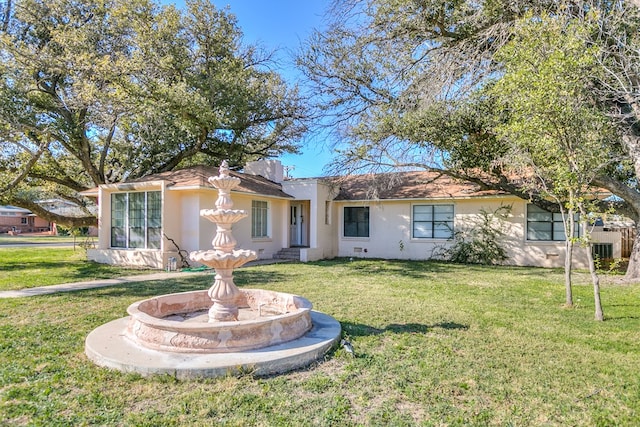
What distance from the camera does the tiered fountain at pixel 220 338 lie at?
14.0 feet

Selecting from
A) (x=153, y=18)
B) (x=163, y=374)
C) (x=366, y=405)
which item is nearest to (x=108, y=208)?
(x=153, y=18)

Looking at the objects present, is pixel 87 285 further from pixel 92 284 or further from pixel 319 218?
pixel 319 218

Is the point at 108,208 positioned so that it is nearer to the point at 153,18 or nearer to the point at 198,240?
the point at 198,240

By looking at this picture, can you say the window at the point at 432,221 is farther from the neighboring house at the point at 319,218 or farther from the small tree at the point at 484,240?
the small tree at the point at 484,240

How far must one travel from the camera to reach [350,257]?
61.2ft

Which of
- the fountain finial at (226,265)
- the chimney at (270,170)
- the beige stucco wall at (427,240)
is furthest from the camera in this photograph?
the chimney at (270,170)

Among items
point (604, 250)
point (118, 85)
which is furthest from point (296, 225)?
point (604, 250)

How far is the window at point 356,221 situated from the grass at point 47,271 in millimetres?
9696

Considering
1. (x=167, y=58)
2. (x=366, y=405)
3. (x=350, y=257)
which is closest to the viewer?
(x=366, y=405)

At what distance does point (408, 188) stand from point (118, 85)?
12.8m

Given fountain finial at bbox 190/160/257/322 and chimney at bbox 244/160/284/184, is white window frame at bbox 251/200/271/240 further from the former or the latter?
fountain finial at bbox 190/160/257/322

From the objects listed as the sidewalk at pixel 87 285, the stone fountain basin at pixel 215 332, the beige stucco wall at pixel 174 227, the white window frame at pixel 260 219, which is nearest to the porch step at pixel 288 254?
the white window frame at pixel 260 219

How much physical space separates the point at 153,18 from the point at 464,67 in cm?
1241

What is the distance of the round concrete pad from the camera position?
4117 millimetres
